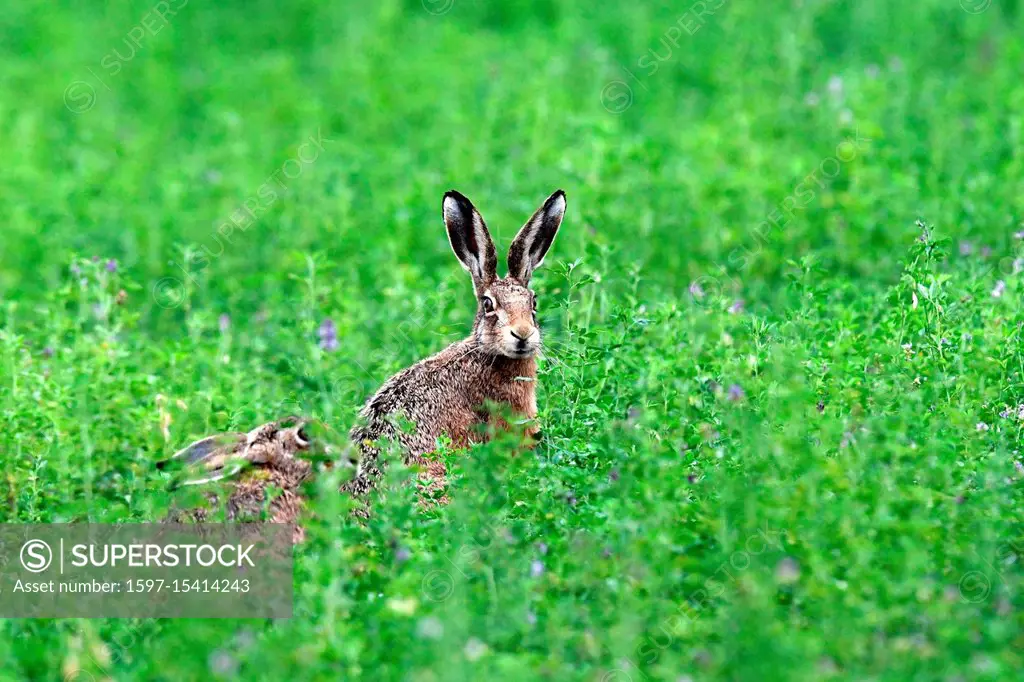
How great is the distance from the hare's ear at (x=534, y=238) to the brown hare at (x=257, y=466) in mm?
1506

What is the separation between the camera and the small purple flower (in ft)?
30.1

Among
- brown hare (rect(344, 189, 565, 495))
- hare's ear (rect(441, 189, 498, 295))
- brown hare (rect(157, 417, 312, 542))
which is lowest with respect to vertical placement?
brown hare (rect(157, 417, 312, 542))

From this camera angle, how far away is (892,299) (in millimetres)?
8516

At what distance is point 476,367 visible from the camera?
8.46 metres

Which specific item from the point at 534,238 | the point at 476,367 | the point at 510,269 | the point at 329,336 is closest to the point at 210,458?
the point at 476,367

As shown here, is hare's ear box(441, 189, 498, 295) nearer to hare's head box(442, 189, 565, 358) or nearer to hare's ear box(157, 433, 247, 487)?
hare's head box(442, 189, 565, 358)

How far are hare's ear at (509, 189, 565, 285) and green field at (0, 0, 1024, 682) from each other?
0.32m

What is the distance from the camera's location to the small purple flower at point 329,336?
919cm

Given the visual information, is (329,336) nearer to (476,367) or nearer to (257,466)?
(476,367)

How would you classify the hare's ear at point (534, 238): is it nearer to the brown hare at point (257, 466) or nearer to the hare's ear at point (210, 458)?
the brown hare at point (257, 466)

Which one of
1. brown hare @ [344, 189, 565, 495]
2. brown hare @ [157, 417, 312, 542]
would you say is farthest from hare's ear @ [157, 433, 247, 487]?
brown hare @ [344, 189, 565, 495]

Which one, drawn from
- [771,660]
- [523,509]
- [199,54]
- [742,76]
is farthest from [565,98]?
[771,660]

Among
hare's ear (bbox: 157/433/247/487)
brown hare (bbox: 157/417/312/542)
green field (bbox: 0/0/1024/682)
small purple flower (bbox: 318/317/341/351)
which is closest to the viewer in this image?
green field (bbox: 0/0/1024/682)

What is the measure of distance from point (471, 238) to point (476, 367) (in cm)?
66
